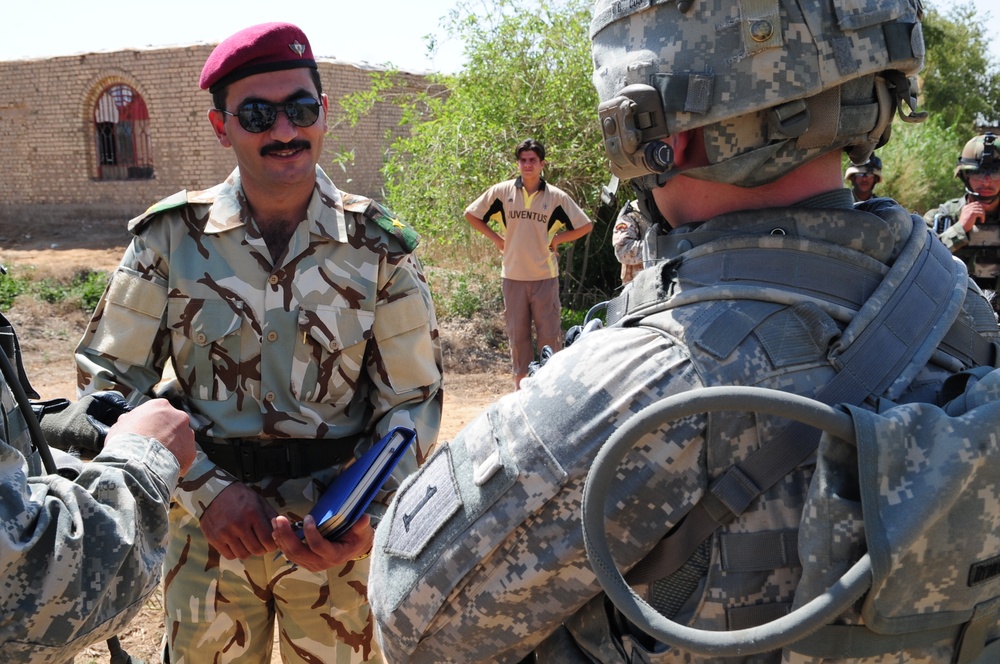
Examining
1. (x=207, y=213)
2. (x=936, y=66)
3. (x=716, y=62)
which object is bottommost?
(x=207, y=213)

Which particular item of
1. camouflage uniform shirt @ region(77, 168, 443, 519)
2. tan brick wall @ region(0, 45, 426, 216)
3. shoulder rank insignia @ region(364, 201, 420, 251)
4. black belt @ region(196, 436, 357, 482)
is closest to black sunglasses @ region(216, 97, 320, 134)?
camouflage uniform shirt @ region(77, 168, 443, 519)

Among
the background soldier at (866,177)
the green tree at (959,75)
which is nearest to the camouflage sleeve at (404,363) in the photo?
the background soldier at (866,177)

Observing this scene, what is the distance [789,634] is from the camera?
1019mm

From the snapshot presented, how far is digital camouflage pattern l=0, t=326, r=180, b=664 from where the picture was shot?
A: 1392 millimetres

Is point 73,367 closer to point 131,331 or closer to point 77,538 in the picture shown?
point 131,331

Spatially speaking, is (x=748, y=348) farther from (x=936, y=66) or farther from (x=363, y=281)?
(x=936, y=66)

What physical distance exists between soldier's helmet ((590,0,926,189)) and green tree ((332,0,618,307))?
30.1ft

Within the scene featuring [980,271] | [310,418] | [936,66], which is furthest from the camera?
[936,66]

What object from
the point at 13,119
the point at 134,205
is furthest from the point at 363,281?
the point at 13,119

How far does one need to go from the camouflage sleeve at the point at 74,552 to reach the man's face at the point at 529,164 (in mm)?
6197

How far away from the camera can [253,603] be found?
256cm

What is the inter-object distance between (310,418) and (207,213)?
2.30 feet

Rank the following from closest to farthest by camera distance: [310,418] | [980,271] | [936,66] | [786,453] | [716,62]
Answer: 1. [786,453]
2. [716,62]
3. [310,418]
4. [980,271]
5. [936,66]

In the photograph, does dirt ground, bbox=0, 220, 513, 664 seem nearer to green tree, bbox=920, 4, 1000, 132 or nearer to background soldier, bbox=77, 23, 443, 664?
background soldier, bbox=77, 23, 443, 664
